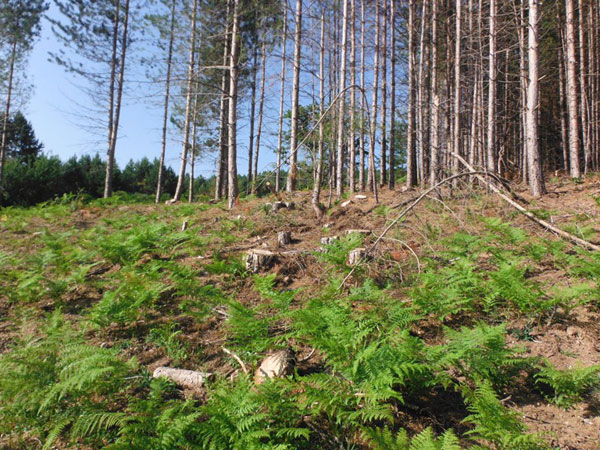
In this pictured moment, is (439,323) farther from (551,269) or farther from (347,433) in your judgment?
(551,269)

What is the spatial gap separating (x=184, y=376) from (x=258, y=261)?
2.15 m

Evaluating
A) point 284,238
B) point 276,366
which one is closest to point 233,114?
point 284,238

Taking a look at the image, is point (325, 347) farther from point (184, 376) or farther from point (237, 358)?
point (184, 376)

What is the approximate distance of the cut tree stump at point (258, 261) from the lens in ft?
16.6

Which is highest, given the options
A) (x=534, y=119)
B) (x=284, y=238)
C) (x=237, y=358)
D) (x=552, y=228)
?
(x=534, y=119)

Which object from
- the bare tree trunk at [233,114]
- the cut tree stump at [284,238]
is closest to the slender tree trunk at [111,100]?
the bare tree trunk at [233,114]

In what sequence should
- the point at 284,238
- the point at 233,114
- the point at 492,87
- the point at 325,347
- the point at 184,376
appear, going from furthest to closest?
the point at 492,87, the point at 233,114, the point at 284,238, the point at 184,376, the point at 325,347

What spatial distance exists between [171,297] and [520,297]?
4.03 metres

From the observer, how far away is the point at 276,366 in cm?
298

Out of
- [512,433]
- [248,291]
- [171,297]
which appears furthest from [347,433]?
[171,297]

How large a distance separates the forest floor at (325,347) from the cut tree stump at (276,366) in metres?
0.10

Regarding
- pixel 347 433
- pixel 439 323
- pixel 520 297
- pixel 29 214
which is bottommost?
pixel 347 433

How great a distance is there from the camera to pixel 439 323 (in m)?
3.41

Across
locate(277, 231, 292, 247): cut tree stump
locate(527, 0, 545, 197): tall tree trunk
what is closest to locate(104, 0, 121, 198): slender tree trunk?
locate(277, 231, 292, 247): cut tree stump
